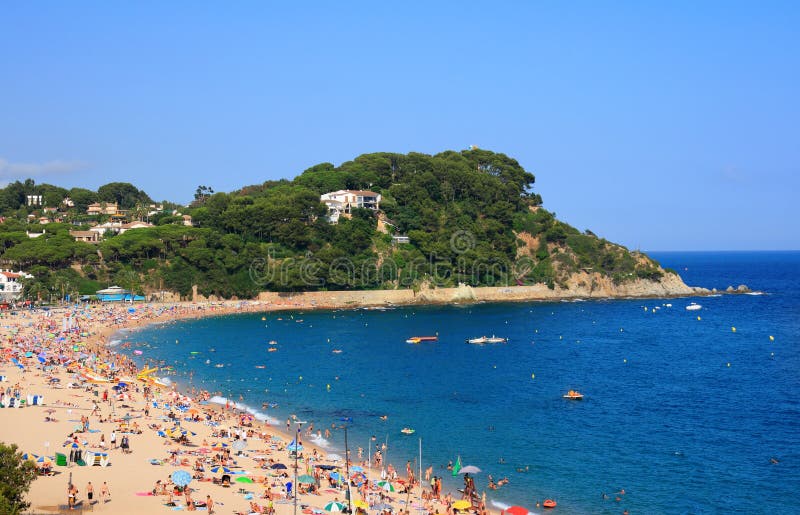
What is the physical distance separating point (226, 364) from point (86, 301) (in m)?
42.1

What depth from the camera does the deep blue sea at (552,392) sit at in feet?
99.2

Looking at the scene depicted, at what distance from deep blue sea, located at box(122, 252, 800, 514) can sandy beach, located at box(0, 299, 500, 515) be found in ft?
9.92

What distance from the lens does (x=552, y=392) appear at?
4694 cm

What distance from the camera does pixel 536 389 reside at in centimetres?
4784

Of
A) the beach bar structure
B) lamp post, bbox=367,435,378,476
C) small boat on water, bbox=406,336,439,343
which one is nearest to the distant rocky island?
the beach bar structure

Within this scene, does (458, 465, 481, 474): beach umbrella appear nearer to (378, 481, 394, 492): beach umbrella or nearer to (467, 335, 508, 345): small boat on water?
(378, 481, 394, 492): beach umbrella

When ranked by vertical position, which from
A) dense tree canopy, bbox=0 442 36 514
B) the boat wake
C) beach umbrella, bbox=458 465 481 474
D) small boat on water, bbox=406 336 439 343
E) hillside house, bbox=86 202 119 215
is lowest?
beach umbrella, bbox=458 465 481 474

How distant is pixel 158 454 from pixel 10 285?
218 feet

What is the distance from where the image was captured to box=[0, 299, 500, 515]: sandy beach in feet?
83.1

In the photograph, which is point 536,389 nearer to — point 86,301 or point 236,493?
point 236,493

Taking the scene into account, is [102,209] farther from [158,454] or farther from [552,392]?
[158,454]

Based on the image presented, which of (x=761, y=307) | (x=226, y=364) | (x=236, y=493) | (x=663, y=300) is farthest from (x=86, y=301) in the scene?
(x=761, y=307)

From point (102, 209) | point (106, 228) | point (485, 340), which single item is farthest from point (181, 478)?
point (102, 209)

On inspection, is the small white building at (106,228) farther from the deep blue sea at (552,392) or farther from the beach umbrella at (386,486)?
the beach umbrella at (386,486)
